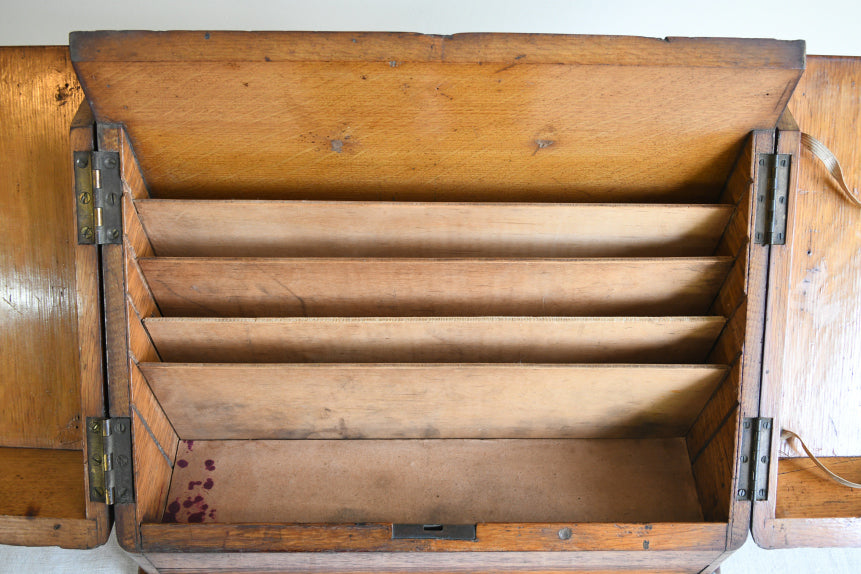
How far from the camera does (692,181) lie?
117 centimetres

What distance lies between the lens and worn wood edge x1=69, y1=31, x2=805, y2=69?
979mm

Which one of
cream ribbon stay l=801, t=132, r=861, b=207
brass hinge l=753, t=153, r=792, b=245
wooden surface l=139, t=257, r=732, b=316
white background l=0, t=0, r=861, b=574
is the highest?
white background l=0, t=0, r=861, b=574

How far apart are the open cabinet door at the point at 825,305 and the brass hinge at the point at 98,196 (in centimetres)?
150

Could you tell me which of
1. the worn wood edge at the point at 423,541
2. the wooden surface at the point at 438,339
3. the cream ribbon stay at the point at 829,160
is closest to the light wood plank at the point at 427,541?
the worn wood edge at the point at 423,541

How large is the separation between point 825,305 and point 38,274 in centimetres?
192

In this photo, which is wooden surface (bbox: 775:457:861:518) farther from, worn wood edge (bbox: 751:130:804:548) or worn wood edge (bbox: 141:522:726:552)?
worn wood edge (bbox: 141:522:726:552)

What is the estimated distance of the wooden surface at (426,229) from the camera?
1.11 m

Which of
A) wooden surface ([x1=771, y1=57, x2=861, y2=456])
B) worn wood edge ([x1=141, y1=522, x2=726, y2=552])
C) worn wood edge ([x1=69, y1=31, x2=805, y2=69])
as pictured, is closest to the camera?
worn wood edge ([x1=69, y1=31, x2=805, y2=69])

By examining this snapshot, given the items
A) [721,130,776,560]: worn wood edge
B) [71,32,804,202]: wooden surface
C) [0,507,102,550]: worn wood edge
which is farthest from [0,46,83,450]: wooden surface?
[721,130,776,560]: worn wood edge

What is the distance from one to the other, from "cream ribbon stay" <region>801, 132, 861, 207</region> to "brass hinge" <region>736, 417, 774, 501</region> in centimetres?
59

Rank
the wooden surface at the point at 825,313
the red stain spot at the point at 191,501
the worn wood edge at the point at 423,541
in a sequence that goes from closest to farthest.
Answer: the worn wood edge at the point at 423,541 < the red stain spot at the point at 191,501 < the wooden surface at the point at 825,313

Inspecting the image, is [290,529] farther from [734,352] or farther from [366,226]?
[734,352]

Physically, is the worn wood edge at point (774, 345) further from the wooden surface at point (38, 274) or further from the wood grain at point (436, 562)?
the wooden surface at point (38, 274)

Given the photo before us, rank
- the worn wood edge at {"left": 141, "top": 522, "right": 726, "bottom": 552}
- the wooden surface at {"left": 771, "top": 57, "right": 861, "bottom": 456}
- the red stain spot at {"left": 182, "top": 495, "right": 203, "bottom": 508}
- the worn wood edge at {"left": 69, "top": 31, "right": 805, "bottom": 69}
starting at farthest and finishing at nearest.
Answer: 1. the wooden surface at {"left": 771, "top": 57, "right": 861, "bottom": 456}
2. the red stain spot at {"left": 182, "top": 495, "right": 203, "bottom": 508}
3. the worn wood edge at {"left": 141, "top": 522, "right": 726, "bottom": 552}
4. the worn wood edge at {"left": 69, "top": 31, "right": 805, "bottom": 69}
